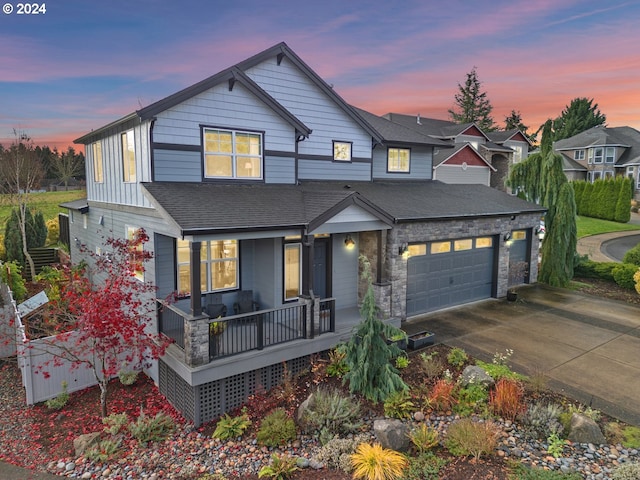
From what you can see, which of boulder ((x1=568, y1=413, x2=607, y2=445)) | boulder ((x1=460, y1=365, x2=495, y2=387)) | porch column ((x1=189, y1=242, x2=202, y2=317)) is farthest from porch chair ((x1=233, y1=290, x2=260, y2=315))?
boulder ((x1=568, y1=413, x2=607, y2=445))

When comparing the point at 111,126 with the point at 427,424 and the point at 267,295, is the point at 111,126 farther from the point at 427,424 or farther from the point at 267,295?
the point at 427,424

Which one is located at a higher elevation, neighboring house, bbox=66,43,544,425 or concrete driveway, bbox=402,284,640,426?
neighboring house, bbox=66,43,544,425

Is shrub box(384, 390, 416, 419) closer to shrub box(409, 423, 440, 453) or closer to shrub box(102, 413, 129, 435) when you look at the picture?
shrub box(409, 423, 440, 453)

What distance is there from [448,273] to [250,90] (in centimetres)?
895

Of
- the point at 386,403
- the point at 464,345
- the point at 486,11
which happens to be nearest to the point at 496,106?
the point at 486,11

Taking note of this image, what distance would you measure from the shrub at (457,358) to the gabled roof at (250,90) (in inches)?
290

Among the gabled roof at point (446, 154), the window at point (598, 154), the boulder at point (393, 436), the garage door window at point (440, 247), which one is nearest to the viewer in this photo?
the boulder at point (393, 436)

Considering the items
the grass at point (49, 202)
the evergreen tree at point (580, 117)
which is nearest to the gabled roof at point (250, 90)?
the grass at point (49, 202)

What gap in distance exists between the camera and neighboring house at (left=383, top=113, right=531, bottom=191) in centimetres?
3055

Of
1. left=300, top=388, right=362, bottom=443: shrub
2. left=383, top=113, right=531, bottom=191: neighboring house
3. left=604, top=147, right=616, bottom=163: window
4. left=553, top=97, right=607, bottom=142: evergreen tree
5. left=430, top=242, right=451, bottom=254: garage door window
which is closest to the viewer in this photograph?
left=300, top=388, right=362, bottom=443: shrub

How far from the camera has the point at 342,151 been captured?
14.2m

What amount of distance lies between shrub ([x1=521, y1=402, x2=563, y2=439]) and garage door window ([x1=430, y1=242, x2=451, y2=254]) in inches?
264

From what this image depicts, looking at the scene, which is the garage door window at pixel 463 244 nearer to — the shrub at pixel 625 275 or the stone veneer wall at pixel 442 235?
the stone veneer wall at pixel 442 235

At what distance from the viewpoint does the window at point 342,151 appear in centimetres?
1395
